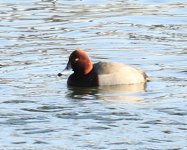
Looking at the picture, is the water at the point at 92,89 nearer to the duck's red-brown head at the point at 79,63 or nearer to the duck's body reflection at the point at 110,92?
the duck's body reflection at the point at 110,92

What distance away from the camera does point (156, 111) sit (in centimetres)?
1452

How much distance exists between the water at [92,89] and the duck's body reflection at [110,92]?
0.05 ft

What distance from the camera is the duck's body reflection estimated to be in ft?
52.3

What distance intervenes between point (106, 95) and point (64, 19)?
29.7 feet

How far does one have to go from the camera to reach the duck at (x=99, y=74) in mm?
17281

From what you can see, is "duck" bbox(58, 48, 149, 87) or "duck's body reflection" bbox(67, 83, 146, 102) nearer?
"duck's body reflection" bbox(67, 83, 146, 102)

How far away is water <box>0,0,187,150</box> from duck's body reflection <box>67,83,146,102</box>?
0.02 meters

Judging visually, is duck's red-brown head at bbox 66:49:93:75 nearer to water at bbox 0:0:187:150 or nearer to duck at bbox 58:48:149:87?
duck at bbox 58:48:149:87

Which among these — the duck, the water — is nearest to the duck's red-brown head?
the duck

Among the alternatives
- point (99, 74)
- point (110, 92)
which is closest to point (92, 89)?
A: point (99, 74)

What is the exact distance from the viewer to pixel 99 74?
17.3 metres

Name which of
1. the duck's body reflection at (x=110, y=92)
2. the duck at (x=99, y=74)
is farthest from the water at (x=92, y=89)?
the duck at (x=99, y=74)

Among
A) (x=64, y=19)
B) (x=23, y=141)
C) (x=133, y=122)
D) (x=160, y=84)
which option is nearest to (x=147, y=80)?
(x=160, y=84)

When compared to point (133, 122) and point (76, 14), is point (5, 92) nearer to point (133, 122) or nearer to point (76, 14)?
point (133, 122)
